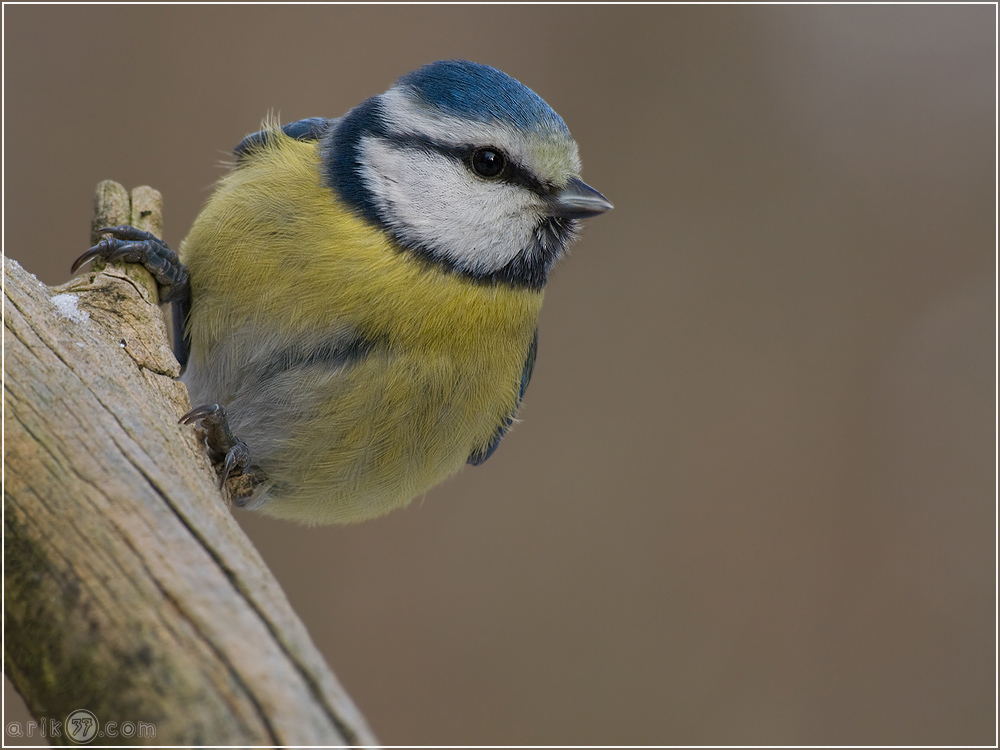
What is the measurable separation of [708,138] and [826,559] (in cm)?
196

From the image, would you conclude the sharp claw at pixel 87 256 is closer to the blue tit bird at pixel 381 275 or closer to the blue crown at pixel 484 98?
the blue tit bird at pixel 381 275

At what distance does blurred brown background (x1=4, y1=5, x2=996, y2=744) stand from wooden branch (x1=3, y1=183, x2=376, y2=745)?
190 centimetres

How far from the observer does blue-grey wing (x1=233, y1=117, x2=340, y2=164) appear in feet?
6.41

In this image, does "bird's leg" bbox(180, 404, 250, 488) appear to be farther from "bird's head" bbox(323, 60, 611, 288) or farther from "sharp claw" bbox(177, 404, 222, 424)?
"bird's head" bbox(323, 60, 611, 288)

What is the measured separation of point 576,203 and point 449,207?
0.92 feet

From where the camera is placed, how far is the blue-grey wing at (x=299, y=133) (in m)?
1.95

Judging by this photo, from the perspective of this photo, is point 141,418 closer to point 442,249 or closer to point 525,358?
point 442,249

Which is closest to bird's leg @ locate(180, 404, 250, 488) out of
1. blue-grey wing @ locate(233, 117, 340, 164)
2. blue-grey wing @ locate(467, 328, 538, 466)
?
blue-grey wing @ locate(467, 328, 538, 466)

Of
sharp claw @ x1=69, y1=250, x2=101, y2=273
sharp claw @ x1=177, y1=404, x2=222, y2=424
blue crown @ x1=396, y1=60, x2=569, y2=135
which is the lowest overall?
sharp claw @ x1=177, y1=404, x2=222, y2=424

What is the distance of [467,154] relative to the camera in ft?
5.63

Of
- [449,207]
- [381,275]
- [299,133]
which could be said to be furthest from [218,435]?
[299,133]

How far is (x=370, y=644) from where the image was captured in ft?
10.2

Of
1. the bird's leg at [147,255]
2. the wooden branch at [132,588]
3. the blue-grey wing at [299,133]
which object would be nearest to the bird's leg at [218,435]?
the wooden branch at [132,588]

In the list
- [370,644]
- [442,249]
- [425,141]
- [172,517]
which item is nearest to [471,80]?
[425,141]
